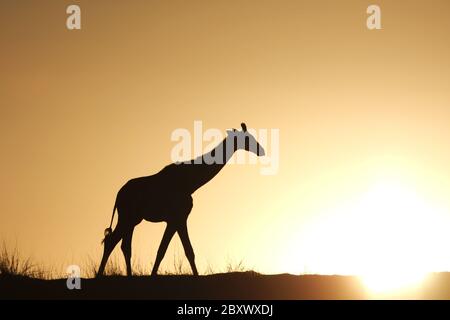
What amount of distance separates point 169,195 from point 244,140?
2.55 m

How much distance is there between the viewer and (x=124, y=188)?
22219mm

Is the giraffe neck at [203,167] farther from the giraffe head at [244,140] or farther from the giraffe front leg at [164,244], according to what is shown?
the giraffe front leg at [164,244]

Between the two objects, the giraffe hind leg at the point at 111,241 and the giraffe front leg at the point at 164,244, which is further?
the giraffe hind leg at the point at 111,241

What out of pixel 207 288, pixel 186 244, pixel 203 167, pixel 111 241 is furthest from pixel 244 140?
pixel 207 288

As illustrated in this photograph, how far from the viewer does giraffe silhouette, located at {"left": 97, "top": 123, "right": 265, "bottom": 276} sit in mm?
21406

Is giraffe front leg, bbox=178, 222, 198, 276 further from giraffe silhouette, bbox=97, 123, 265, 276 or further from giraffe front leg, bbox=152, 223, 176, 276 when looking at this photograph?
giraffe front leg, bbox=152, 223, 176, 276

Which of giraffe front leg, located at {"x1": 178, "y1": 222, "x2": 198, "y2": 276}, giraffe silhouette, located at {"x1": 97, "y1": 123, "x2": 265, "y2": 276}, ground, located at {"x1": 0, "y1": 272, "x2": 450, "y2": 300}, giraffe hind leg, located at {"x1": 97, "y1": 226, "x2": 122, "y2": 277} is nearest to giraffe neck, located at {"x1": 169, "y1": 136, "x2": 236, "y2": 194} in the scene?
giraffe silhouette, located at {"x1": 97, "y1": 123, "x2": 265, "y2": 276}

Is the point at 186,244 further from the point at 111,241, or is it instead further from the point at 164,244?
the point at 111,241

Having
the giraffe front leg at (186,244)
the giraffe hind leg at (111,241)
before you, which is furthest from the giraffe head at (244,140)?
the giraffe hind leg at (111,241)

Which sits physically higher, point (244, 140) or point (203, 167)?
point (244, 140)

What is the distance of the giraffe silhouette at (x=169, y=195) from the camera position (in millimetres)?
21406

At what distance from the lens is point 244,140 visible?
22562mm
